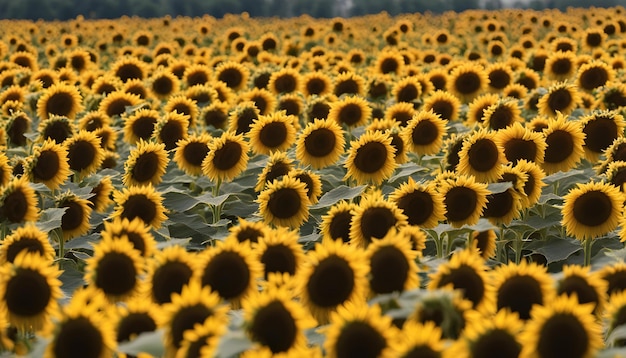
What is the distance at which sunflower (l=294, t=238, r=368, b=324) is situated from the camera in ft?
11.2

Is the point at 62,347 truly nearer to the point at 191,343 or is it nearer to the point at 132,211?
the point at 191,343

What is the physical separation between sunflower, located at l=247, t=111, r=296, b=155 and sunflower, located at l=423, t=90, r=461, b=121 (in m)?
1.76

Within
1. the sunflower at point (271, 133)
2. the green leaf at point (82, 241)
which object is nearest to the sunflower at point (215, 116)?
the sunflower at point (271, 133)

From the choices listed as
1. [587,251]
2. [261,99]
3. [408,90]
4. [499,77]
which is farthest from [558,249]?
[499,77]

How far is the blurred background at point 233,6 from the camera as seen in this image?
49938 mm

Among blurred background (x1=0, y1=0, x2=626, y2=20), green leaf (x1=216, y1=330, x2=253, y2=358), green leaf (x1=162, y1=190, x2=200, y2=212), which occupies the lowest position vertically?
green leaf (x1=162, y1=190, x2=200, y2=212)

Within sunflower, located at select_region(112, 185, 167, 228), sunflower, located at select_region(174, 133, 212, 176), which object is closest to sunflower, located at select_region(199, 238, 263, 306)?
sunflower, located at select_region(112, 185, 167, 228)

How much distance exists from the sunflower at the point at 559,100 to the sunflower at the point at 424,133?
5.11 ft

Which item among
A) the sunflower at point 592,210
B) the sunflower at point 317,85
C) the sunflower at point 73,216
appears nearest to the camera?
the sunflower at point 592,210

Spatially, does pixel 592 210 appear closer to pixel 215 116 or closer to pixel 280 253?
pixel 280 253

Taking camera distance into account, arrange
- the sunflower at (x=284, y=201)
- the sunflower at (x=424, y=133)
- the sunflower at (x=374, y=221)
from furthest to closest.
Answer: the sunflower at (x=424, y=133) → the sunflower at (x=284, y=201) → the sunflower at (x=374, y=221)

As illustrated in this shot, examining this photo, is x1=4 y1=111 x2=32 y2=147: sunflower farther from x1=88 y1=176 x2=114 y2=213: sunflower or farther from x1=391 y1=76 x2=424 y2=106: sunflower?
x1=391 y1=76 x2=424 y2=106: sunflower

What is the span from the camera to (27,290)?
11.9ft

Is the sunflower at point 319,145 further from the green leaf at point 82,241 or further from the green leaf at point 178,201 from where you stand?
the green leaf at point 82,241
